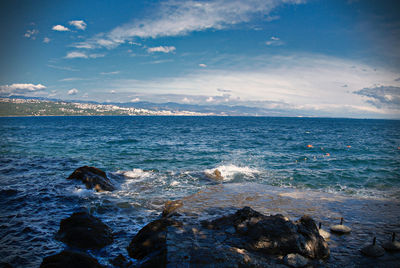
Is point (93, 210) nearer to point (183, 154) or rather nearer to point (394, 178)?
point (183, 154)

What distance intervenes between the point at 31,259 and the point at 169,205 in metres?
6.23

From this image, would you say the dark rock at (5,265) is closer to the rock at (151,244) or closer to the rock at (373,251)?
the rock at (151,244)

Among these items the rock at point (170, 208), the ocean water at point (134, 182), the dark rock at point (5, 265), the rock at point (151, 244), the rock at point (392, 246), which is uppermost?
the rock at point (392, 246)

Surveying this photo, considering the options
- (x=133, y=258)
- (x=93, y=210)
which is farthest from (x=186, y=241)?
(x=93, y=210)

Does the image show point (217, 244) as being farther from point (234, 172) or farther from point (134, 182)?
point (234, 172)

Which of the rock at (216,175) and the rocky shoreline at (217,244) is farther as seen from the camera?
the rock at (216,175)

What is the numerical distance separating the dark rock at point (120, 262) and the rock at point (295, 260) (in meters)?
5.20

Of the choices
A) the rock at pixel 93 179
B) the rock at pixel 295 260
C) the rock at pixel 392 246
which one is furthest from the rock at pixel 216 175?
the rock at pixel 295 260

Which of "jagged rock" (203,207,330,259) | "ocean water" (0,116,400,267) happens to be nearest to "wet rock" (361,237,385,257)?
"jagged rock" (203,207,330,259)

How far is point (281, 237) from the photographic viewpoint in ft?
25.5

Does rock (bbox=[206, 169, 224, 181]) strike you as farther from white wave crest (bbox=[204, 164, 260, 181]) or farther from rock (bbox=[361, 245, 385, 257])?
rock (bbox=[361, 245, 385, 257])

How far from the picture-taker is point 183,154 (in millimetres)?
31391

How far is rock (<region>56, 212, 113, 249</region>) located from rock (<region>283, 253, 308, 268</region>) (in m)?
6.68

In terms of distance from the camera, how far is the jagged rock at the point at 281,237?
757cm
